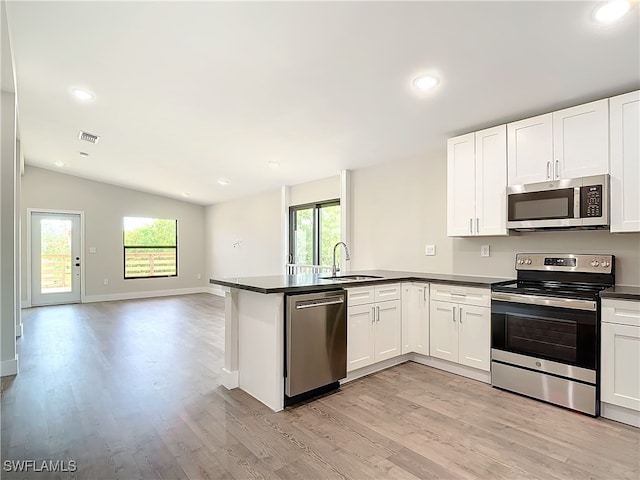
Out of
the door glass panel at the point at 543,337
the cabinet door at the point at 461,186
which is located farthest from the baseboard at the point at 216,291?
the door glass panel at the point at 543,337

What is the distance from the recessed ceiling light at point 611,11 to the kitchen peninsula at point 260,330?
1983 millimetres

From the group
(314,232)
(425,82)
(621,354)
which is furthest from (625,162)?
(314,232)

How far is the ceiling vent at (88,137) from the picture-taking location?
15.8ft

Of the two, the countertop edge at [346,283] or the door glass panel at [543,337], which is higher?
the countertop edge at [346,283]

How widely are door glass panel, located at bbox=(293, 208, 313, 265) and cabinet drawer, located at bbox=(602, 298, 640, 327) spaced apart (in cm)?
432

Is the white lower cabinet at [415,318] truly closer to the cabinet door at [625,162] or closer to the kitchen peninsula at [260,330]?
the kitchen peninsula at [260,330]

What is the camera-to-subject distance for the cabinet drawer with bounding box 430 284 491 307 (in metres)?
3.10

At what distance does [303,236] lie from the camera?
6.43 metres

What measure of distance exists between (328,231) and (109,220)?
5510mm

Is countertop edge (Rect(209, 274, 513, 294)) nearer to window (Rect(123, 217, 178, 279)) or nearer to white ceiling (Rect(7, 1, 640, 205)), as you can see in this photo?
white ceiling (Rect(7, 1, 640, 205))

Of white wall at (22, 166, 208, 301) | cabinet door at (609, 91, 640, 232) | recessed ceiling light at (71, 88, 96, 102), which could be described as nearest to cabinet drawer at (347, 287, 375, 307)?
cabinet door at (609, 91, 640, 232)

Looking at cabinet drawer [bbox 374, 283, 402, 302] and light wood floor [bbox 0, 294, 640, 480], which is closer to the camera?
light wood floor [bbox 0, 294, 640, 480]

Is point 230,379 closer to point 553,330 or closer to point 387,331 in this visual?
point 387,331

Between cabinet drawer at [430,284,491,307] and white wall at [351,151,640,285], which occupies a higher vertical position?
white wall at [351,151,640,285]
